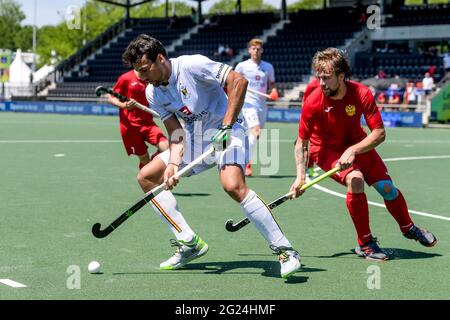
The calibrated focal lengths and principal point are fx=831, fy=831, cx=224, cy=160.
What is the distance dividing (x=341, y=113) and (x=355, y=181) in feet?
1.95

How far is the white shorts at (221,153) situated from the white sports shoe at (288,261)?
70cm

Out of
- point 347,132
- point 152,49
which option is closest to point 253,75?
point 347,132

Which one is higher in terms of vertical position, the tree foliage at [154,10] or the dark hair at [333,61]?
the tree foliage at [154,10]

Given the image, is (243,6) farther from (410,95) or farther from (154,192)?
(154,192)

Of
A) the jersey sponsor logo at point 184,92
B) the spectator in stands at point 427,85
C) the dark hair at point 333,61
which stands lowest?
the spectator in stands at point 427,85

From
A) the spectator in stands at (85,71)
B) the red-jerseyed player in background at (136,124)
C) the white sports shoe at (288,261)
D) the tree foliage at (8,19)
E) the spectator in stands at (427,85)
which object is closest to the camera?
the white sports shoe at (288,261)

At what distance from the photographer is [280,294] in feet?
18.9

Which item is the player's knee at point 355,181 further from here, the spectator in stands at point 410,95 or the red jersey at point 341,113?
the spectator in stands at point 410,95

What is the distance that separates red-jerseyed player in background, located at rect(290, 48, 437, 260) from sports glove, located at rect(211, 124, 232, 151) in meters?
0.83

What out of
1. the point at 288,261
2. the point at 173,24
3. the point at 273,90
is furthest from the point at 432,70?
the point at 288,261

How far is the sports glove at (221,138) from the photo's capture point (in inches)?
243

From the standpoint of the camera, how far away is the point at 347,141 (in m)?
7.38

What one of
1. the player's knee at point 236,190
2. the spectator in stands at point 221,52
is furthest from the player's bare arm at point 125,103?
the spectator in stands at point 221,52
